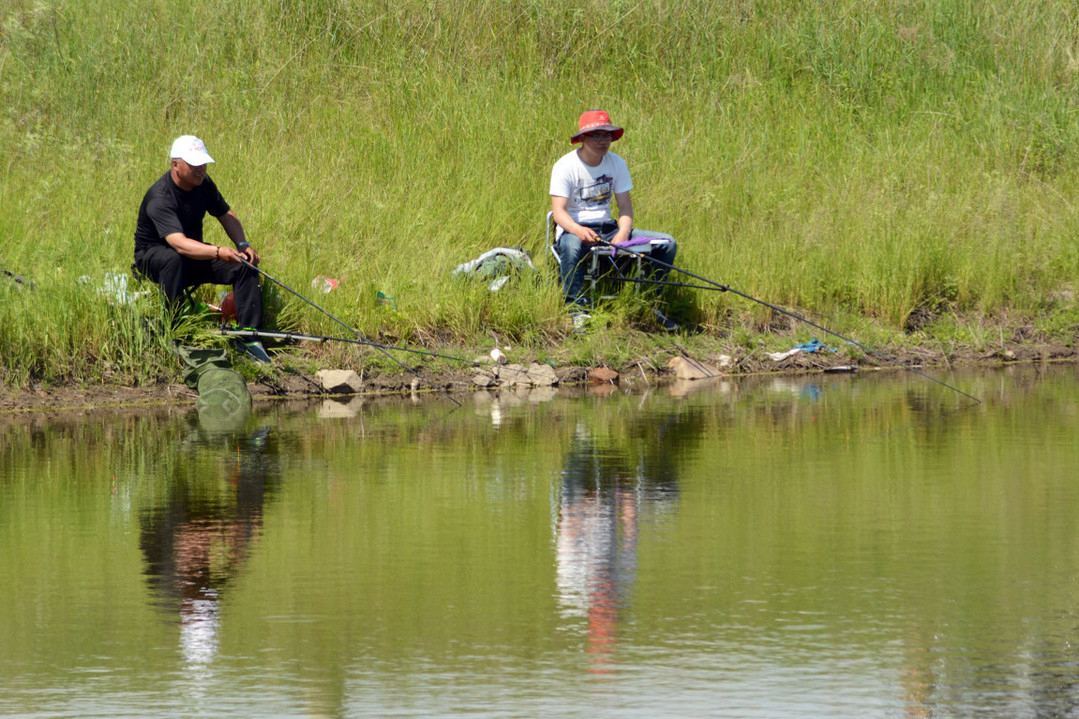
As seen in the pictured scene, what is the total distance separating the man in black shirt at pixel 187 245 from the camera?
36.2ft

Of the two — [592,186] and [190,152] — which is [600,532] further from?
[592,186]

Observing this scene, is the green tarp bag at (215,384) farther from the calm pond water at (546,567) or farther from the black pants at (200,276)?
the calm pond water at (546,567)

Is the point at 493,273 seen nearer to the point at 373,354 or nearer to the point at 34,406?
the point at 373,354

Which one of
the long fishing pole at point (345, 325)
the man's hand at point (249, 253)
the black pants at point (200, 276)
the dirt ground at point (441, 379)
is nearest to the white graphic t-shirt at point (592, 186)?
the dirt ground at point (441, 379)

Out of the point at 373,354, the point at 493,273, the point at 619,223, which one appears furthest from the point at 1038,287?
the point at 373,354

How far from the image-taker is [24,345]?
10.8 meters

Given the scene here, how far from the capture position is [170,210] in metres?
11.1

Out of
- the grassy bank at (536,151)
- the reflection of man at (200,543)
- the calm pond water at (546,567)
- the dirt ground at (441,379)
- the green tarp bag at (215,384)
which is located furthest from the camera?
the grassy bank at (536,151)

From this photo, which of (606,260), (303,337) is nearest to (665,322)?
(606,260)

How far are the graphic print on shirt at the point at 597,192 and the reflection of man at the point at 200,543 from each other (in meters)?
5.03

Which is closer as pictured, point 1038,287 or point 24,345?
point 24,345

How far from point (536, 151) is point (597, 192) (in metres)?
2.21

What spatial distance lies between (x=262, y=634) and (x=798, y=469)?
357cm

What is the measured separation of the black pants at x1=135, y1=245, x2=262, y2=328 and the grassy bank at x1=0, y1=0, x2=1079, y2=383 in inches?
14.1
